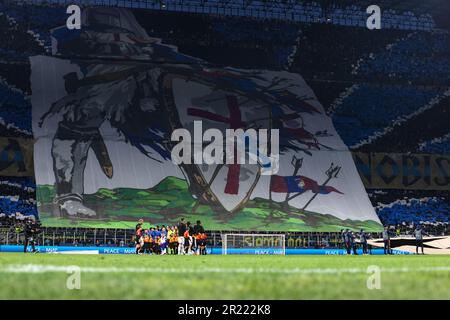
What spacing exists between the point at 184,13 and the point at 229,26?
13.4 feet

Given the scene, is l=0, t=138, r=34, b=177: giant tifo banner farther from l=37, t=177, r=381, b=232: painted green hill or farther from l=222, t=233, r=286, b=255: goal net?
l=222, t=233, r=286, b=255: goal net

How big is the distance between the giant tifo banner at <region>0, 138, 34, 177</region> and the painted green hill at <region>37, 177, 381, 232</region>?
292 cm

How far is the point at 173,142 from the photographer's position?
5534cm

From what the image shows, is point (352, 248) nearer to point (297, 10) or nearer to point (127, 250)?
point (127, 250)

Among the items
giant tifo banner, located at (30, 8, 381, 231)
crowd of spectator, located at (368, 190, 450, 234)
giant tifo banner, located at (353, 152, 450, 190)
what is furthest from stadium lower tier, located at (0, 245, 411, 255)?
giant tifo banner, located at (353, 152, 450, 190)

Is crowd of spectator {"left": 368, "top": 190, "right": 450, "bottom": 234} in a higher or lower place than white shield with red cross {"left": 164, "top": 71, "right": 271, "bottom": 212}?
lower

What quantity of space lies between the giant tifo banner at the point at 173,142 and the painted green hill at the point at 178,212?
80 mm

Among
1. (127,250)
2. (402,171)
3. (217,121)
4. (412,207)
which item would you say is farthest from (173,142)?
(412,207)

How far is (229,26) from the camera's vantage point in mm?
61875

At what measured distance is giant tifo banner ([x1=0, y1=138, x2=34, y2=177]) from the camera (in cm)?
5144

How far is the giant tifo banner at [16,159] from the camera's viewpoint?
5144 centimetres

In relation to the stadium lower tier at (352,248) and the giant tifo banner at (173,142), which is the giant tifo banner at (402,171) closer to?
the giant tifo banner at (173,142)
